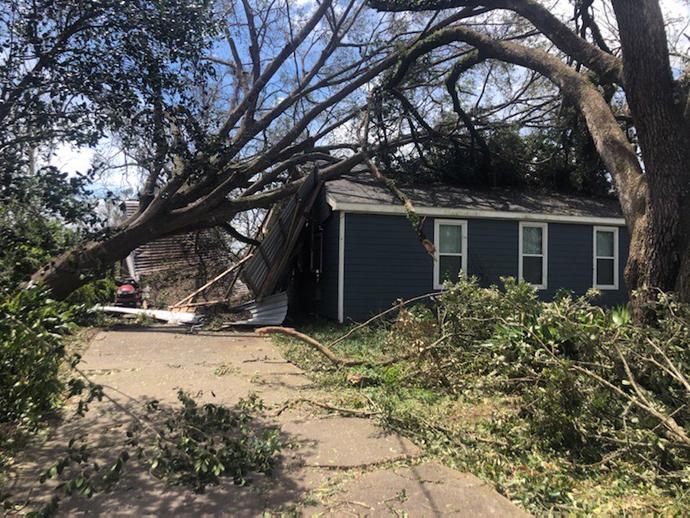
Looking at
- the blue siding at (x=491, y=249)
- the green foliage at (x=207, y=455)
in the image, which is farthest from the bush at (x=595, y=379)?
the blue siding at (x=491, y=249)

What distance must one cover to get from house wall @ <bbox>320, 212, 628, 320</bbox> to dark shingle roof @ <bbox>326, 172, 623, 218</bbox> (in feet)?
1.31

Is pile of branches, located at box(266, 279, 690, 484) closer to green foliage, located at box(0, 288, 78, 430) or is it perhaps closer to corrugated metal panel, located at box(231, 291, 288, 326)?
green foliage, located at box(0, 288, 78, 430)

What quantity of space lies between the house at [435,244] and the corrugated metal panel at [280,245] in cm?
3

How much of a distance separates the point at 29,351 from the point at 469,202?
10485 mm

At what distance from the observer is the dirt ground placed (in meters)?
2.98

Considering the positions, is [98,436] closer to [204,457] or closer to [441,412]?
[204,457]

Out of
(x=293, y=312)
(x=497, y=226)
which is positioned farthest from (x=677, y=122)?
(x=293, y=312)

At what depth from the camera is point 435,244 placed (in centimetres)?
1153

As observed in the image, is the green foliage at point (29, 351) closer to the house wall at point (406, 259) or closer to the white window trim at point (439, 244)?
the house wall at point (406, 259)

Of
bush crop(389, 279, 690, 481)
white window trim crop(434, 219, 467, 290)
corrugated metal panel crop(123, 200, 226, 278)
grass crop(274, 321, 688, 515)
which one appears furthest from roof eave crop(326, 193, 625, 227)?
corrugated metal panel crop(123, 200, 226, 278)

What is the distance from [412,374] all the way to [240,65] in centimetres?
1423

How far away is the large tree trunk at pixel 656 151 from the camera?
5.19 meters

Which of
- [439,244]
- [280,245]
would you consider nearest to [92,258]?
[280,245]

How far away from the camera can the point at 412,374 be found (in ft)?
18.6
